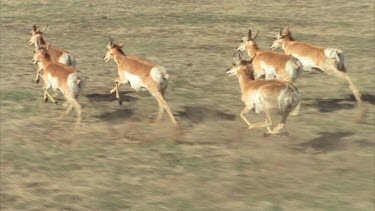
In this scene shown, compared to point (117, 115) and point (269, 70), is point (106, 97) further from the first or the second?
point (269, 70)

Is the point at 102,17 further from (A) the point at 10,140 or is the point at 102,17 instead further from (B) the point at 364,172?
(B) the point at 364,172

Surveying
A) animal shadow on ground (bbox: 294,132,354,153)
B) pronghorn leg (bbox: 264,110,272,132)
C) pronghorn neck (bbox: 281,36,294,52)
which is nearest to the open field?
animal shadow on ground (bbox: 294,132,354,153)

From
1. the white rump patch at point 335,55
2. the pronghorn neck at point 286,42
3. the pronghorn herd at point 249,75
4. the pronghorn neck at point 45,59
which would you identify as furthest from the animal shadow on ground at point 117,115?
the white rump patch at point 335,55

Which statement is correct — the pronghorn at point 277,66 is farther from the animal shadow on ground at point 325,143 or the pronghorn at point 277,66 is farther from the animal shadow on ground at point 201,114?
the animal shadow on ground at point 325,143

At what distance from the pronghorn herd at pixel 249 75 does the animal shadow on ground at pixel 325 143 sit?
0.67 m

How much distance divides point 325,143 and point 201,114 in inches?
123

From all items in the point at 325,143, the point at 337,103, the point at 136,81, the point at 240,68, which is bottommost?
the point at 325,143

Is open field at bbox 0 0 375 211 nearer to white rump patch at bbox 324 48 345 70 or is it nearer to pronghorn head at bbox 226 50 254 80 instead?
white rump patch at bbox 324 48 345 70

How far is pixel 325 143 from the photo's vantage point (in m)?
10.9

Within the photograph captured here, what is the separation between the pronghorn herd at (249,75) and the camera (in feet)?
35.2

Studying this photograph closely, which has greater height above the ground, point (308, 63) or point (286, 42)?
point (286, 42)

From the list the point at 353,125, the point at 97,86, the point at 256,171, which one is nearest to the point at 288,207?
the point at 256,171

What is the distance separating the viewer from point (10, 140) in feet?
35.4

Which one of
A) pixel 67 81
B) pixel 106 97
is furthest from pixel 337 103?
pixel 67 81
